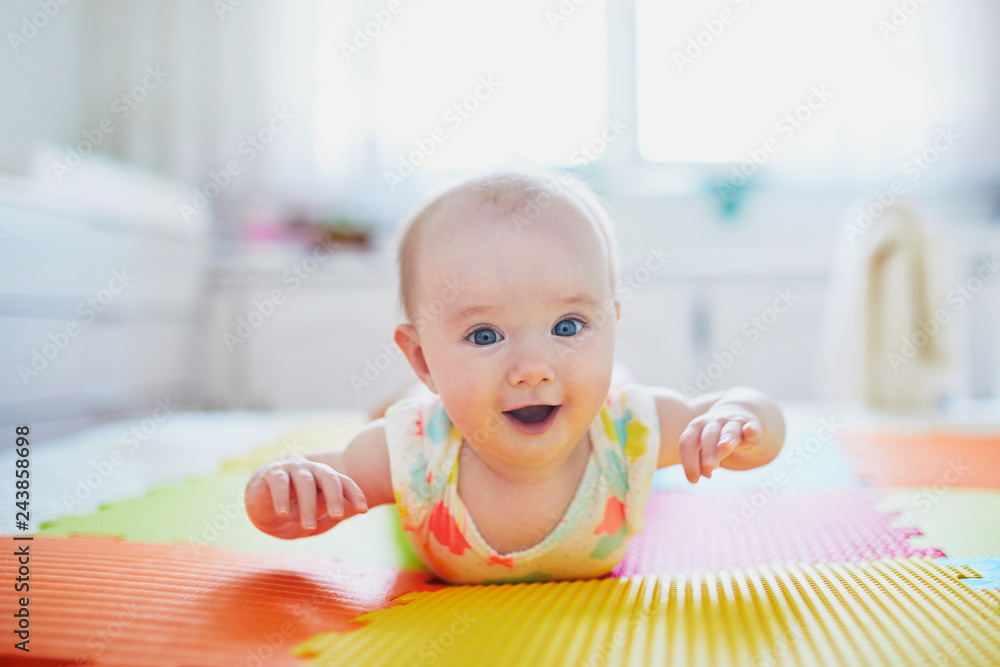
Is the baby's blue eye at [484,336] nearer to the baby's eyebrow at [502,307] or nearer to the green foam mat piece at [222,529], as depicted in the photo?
the baby's eyebrow at [502,307]

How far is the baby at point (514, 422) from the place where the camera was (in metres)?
0.68

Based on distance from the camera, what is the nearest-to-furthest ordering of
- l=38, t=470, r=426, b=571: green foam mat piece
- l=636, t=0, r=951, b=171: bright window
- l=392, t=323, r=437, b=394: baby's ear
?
l=392, t=323, r=437, b=394: baby's ear < l=38, t=470, r=426, b=571: green foam mat piece < l=636, t=0, r=951, b=171: bright window

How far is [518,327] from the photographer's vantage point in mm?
689

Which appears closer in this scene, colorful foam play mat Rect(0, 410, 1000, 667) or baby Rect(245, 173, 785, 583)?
colorful foam play mat Rect(0, 410, 1000, 667)

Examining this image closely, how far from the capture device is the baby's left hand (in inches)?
25.2

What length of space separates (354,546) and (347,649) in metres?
0.37

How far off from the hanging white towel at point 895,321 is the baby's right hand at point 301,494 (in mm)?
1814

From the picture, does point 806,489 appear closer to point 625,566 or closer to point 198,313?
point 625,566

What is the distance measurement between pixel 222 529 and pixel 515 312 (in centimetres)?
56

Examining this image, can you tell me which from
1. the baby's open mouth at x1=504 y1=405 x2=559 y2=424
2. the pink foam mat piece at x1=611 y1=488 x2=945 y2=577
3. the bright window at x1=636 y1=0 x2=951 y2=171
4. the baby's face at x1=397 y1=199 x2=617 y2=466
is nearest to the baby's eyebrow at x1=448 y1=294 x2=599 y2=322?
the baby's face at x1=397 y1=199 x2=617 y2=466

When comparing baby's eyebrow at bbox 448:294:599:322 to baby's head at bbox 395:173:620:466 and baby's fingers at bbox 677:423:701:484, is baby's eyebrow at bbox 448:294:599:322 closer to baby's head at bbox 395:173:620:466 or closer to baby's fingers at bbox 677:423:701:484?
baby's head at bbox 395:173:620:466

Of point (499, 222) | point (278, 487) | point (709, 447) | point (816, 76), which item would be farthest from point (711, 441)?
point (816, 76)

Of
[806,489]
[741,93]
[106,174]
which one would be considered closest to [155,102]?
[106,174]

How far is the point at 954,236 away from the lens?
8.64 ft
